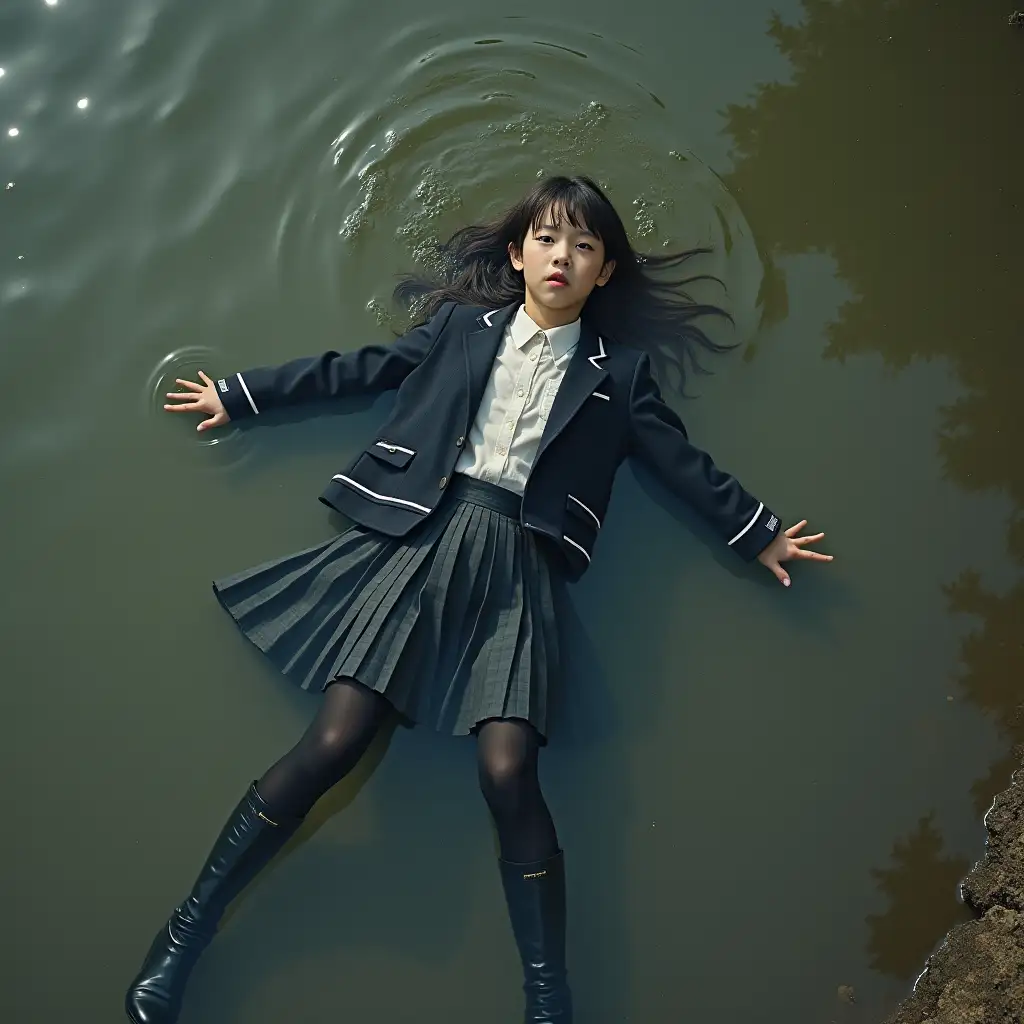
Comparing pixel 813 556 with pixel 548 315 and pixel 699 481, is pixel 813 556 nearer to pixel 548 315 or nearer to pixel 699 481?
pixel 699 481

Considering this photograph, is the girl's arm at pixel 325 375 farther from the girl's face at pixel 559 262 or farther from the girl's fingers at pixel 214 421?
the girl's face at pixel 559 262

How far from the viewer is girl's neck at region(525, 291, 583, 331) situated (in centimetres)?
273

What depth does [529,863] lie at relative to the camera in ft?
7.82

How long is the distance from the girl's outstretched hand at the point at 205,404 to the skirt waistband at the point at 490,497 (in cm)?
65

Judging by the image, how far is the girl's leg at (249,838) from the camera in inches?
94.0

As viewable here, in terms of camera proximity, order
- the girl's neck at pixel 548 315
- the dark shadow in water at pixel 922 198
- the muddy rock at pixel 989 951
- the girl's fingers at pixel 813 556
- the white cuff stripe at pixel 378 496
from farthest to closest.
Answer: the dark shadow in water at pixel 922 198 → the girl's fingers at pixel 813 556 → the girl's neck at pixel 548 315 → the white cuff stripe at pixel 378 496 → the muddy rock at pixel 989 951

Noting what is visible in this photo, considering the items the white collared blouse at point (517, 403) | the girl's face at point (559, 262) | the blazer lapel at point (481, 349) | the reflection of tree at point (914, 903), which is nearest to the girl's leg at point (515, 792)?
the white collared blouse at point (517, 403)

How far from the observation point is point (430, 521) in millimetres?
2625

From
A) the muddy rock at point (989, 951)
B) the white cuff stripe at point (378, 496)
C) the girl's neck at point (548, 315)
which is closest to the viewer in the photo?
the muddy rock at point (989, 951)

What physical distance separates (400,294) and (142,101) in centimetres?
97

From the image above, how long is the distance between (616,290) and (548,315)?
33 centimetres

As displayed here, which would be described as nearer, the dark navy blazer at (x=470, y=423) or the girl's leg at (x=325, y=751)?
the girl's leg at (x=325, y=751)

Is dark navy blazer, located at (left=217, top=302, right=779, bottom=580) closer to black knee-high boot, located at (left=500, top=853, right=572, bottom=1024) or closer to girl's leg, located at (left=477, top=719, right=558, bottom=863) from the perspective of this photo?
girl's leg, located at (left=477, top=719, right=558, bottom=863)

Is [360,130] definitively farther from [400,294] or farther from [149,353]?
[149,353]
